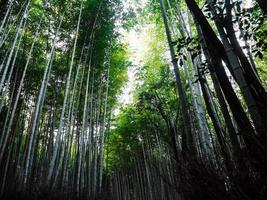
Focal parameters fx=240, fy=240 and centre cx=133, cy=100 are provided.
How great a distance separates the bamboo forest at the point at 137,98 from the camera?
5.36ft

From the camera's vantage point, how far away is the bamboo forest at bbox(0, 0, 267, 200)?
1.63 m

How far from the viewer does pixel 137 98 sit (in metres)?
9.27

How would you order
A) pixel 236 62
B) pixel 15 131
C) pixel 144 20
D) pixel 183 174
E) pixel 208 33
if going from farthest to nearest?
pixel 144 20, pixel 15 131, pixel 183 174, pixel 208 33, pixel 236 62

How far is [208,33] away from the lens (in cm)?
178

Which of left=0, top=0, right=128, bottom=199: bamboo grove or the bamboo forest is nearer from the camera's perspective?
the bamboo forest

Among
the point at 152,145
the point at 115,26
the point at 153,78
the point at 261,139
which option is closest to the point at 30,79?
the point at 115,26

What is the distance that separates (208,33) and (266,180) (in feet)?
3.50

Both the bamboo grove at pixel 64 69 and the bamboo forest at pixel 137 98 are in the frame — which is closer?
the bamboo forest at pixel 137 98

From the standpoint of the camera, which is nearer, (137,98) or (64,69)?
(64,69)

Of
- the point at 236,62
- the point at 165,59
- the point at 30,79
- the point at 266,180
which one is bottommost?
the point at 266,180

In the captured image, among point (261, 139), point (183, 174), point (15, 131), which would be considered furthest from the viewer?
point (15, 131)

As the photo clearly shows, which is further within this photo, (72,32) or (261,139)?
(72,32)

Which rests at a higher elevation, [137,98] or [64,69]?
[64,69]

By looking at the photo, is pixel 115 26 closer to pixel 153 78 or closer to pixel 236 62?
pixel 153 78
